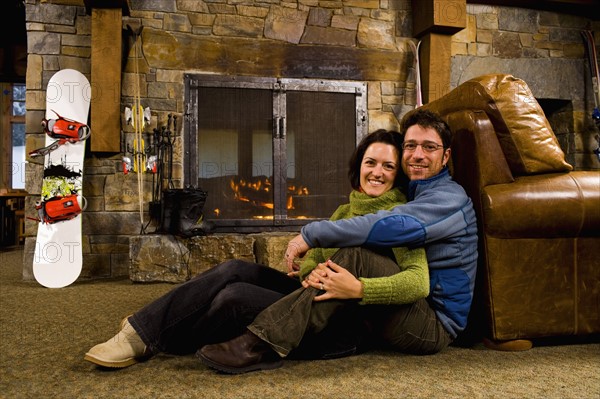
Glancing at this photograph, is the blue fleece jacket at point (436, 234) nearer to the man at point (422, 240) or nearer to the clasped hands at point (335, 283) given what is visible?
the man at point (422, 240)

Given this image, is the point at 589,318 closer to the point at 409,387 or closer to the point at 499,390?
the point at 499,390

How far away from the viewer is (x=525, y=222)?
1.79 m

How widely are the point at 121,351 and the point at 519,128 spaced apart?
1485mm

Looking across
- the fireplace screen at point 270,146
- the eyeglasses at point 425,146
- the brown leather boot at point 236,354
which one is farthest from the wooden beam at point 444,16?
the brown leather boot at point 236,354

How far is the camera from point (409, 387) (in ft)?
Answer: 4.83

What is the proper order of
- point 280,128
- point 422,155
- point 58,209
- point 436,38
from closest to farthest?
point 422,155, point 58,209, point 280,128, point 436,38

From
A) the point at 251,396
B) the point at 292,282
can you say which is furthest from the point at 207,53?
the point at 251,396

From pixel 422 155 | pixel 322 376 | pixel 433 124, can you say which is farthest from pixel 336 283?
pixel 433 124

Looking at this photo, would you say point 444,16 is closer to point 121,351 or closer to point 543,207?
point 543,207

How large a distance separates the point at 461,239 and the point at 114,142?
2853mm

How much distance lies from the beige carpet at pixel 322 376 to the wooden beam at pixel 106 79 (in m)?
1.97

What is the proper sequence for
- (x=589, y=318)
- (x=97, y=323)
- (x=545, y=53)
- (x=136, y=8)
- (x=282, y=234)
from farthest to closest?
(x=545, y=53)
(x=136, y=8)
(x=282, y=234)
(x=97, y=323)
(x=589, y=318)

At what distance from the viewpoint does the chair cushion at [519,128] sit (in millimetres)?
1845

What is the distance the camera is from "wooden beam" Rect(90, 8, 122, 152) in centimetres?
377
